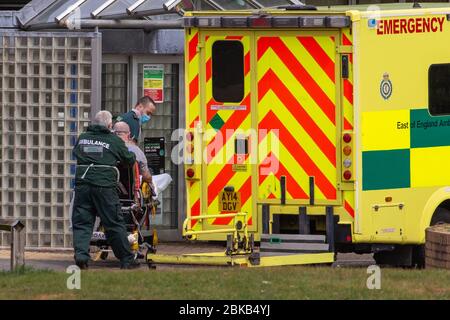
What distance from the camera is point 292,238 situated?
14.5 m

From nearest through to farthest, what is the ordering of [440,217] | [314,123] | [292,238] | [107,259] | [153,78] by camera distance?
1. [292,238]
2. [314,123]
3. [440,217]
4. [107,259]
5. [153,78]

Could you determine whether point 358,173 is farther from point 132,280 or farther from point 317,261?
point 132,280

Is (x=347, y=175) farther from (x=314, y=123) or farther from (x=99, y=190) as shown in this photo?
(x=99, y=190)

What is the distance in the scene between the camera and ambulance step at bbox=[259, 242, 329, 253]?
14492 millimetres

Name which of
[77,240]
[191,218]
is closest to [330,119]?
[191,218]

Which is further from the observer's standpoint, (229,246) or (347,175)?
(347,175)

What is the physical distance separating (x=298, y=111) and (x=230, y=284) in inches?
122

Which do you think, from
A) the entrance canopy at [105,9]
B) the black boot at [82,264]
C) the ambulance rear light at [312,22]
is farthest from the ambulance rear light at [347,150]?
the entrance canopy at [105,9]

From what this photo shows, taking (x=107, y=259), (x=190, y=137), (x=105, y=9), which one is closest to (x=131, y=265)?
(x=190, y=137)

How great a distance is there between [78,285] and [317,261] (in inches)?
122

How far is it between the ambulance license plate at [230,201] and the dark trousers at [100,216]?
106cm

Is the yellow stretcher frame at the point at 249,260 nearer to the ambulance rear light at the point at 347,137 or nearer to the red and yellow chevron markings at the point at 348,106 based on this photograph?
the red and yellow chevron markings at the point at 348,106

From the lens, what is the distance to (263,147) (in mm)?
14867

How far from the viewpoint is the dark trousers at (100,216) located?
14.6 m
